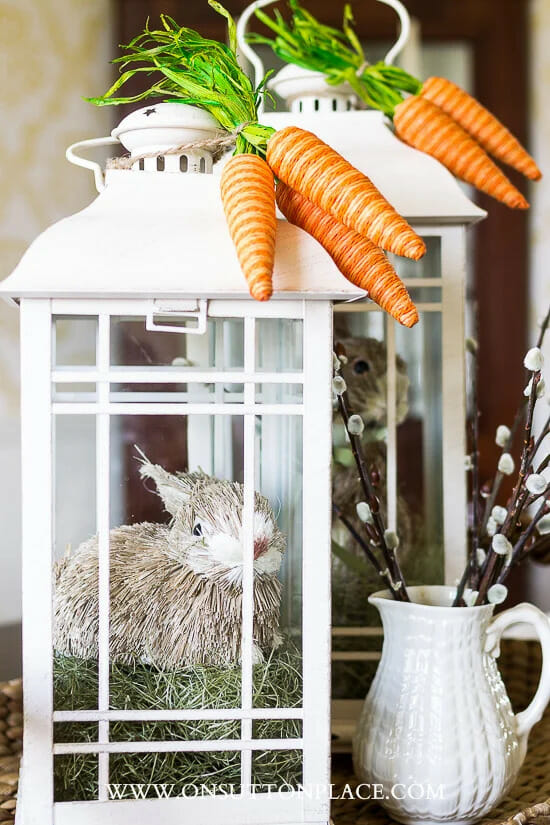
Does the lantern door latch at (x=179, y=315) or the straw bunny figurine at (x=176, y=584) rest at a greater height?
the lantern door latch at (x=179, y=315)

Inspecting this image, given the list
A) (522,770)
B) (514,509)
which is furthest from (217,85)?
(522,770)

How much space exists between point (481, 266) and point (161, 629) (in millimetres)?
1379

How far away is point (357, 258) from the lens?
64cm

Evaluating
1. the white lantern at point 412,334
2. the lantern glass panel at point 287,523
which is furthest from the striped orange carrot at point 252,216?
the white lantern at point 412,334

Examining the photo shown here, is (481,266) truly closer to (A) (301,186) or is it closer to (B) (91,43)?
(B) (91,43)

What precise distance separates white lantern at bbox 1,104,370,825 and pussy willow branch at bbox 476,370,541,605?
0.52ft

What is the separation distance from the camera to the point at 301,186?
61 centimetres

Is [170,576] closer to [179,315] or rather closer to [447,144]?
[179,315]

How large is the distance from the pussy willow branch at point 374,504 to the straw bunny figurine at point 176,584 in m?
0.11

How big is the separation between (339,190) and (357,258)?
6 centimetres

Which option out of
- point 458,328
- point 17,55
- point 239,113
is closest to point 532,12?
point 17,55

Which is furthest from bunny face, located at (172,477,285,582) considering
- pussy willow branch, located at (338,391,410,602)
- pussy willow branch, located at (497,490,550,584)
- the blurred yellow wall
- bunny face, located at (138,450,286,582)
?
the blurred yellow wall

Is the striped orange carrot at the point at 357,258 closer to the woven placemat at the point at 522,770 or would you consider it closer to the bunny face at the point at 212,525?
the bunny face at the point at 212,525

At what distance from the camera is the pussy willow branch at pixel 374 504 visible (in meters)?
0.69
